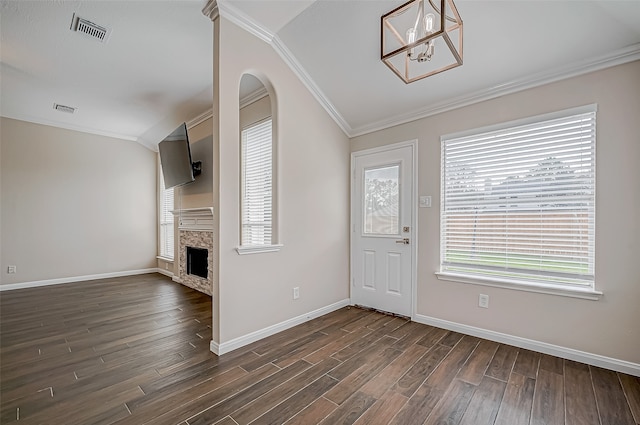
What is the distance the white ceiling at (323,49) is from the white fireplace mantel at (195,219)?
177 centimetres

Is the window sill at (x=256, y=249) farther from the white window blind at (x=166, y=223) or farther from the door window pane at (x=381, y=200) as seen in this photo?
the white window blind at (x=166, y=223)

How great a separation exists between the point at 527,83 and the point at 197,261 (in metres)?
5.03

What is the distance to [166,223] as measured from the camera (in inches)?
235

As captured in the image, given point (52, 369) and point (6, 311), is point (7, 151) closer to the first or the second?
point (6, 311)

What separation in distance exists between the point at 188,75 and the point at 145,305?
3125mm

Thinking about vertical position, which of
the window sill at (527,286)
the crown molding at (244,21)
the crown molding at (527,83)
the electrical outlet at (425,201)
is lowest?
the window sill at (527,286)

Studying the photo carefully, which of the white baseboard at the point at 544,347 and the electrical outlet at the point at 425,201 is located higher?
the electrical outlet at the point at 425,201

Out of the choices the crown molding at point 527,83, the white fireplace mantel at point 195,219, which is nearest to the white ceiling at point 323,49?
the crown molding at point 527,83

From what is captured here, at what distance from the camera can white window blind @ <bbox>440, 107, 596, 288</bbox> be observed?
A: 2.33m

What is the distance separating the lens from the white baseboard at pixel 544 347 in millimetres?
2135

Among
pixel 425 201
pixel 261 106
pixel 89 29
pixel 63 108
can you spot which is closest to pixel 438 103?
pixel 425 201

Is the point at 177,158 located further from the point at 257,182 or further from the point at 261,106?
the point at 261,106

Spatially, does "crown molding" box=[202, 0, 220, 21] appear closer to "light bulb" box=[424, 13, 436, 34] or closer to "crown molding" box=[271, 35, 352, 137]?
"crown molding" box=[271, 35, 352, 137]

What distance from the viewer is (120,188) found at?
226 inches
